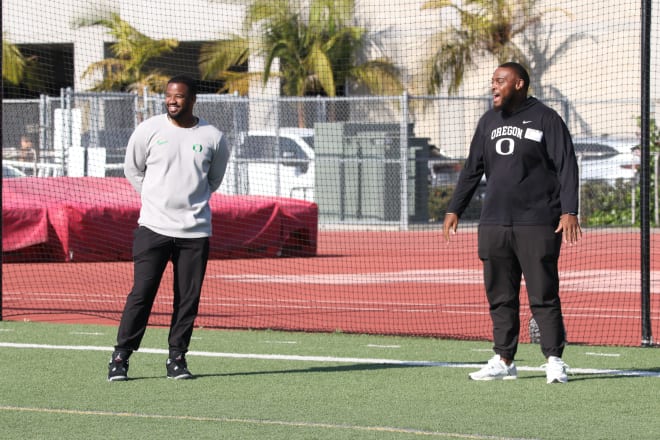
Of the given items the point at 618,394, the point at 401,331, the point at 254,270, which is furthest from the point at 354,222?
the point at 618,394

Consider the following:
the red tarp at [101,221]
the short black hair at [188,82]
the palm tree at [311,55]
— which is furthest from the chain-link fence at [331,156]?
the short black hair at [188,82]

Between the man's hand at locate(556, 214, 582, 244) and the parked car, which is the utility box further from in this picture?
the man's hand at locate(556, 214, 582, 244)

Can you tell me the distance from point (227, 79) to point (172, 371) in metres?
27.9

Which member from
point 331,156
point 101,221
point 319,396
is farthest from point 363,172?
point 319,396

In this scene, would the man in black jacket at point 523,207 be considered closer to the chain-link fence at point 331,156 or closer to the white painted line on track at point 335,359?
the white painted line on track at point 335,359

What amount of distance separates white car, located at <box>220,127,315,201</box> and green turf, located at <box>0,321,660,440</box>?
14.7m

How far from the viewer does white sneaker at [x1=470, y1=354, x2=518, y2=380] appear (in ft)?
25.7

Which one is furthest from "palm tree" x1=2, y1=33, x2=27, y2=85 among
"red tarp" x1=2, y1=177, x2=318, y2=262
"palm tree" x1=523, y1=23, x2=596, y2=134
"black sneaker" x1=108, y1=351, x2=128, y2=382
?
"black sneaker" x1=108, y1=351, x2=128, y2=382

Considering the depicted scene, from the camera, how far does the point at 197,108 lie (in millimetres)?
24469

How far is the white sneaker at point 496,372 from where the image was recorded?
7.83 meters

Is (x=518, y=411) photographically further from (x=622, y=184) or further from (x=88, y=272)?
(x=622, y=184)

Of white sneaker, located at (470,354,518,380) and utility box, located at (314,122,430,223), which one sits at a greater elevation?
utility box, located at (314,122,430,223)

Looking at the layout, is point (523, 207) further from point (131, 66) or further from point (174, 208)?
point (131, 66)

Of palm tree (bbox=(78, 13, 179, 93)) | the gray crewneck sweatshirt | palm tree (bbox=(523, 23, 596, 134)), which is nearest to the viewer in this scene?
the gray crewneck sweatshirt
